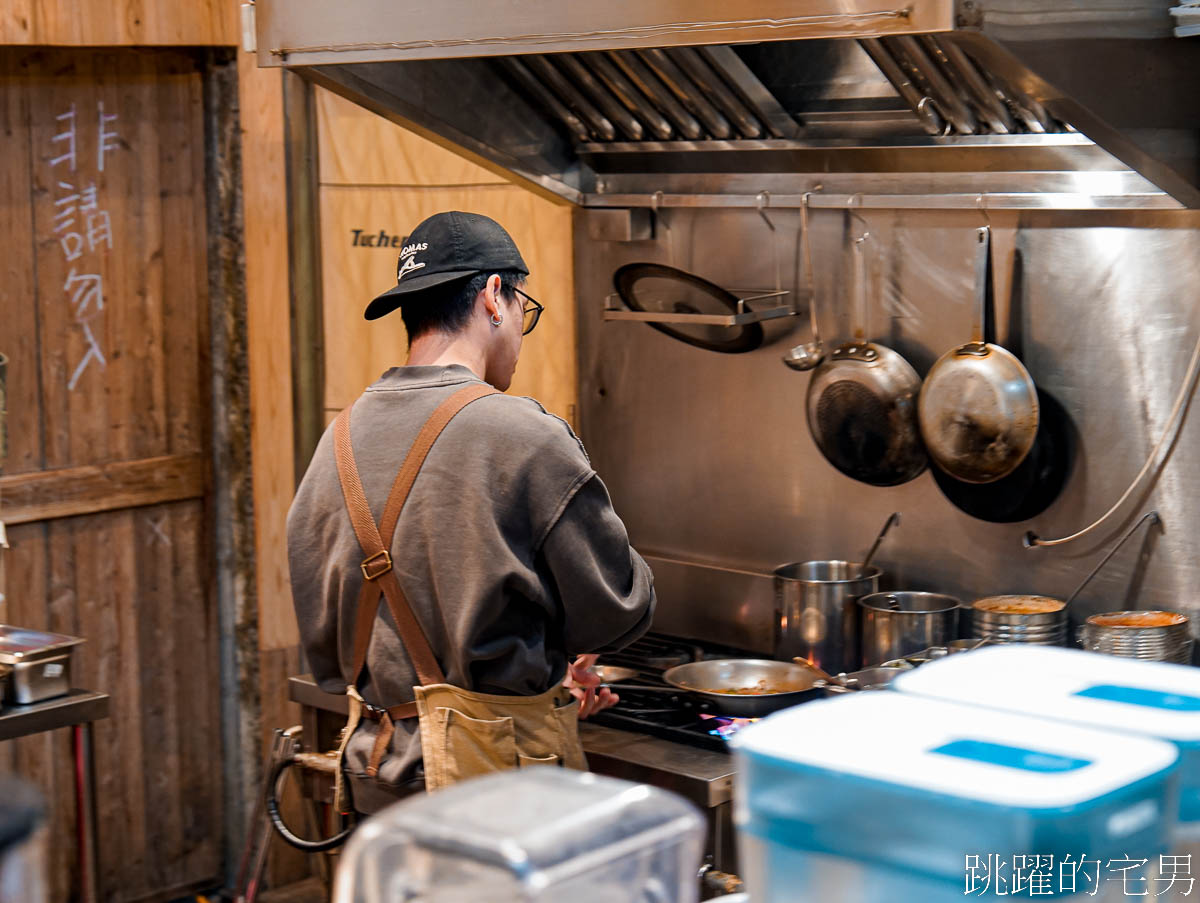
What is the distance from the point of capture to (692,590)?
3.36m

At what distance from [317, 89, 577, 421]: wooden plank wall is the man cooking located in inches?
54.1

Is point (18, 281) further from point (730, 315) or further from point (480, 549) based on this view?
point (480, 549)

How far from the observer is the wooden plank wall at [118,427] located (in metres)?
3.52

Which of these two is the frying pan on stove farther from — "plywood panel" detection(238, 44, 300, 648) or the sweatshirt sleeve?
"plywood panel" detection(238, 44, 300, 648)

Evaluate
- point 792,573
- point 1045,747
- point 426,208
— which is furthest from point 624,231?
point 1045,747

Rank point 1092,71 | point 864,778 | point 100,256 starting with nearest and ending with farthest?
point 864,778
point 1092,71
point 100,256

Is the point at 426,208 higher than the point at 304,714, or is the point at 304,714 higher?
the point at 426,208

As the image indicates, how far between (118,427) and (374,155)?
3.12 ft

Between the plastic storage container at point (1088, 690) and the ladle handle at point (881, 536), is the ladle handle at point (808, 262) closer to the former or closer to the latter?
the ladle handle at point (881, 536)

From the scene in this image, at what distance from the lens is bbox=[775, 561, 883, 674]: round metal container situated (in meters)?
2.85

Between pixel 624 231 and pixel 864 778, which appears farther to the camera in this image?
pixel 624 231

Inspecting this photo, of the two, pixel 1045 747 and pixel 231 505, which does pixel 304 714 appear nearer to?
pixel 231 505

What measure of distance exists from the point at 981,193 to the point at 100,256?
7.06 ft

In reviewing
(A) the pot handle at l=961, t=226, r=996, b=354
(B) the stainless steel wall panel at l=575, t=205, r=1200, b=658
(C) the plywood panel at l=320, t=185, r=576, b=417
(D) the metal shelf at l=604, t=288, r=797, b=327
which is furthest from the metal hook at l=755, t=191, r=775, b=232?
(C) the plywood panel at l=320, t=185, r=576, b=417
